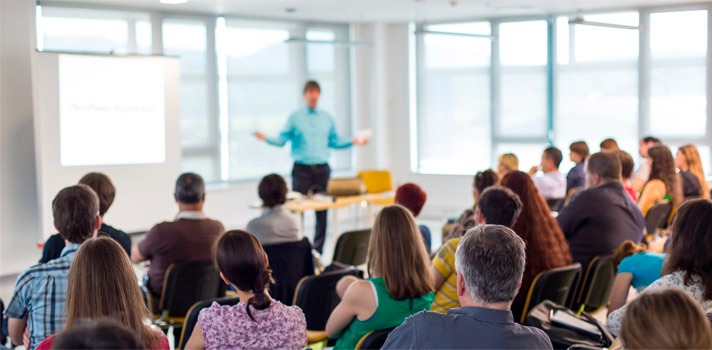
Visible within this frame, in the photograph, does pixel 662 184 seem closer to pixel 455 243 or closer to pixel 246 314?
pixel 455 243

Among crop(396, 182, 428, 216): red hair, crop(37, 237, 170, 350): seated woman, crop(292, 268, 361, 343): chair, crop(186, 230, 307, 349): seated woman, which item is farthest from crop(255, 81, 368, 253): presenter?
crop(37, 237, 170, 350): seated woman

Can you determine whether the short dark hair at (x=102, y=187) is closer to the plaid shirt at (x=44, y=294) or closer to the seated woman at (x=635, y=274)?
the plaid shirt at (x=44, y=294)

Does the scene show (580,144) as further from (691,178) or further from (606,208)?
(606,208)

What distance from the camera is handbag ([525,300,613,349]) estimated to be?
3389 mm

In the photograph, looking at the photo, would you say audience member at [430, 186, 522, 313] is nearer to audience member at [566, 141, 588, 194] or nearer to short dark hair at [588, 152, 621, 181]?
short dark hair at [588, 152, 621, 181]

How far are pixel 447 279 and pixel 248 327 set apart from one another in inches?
50.2

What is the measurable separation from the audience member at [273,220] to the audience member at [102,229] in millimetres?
809

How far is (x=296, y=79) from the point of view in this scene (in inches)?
456

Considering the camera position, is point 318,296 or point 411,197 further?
point 411,197

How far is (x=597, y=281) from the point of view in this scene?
4852 millimetres

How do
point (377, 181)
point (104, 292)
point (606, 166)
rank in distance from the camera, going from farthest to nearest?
point (377, 181) → point (606, 166) → point (104, 292)

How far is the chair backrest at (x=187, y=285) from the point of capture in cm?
460

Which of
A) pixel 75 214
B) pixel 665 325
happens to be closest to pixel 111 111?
pixel 75 214

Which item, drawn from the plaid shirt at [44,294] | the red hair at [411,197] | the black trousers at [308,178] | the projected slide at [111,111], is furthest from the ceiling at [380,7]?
the plaid shirt at [44,294]
